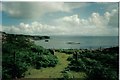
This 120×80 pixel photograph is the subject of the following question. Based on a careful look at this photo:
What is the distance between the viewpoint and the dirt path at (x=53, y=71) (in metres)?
2.82

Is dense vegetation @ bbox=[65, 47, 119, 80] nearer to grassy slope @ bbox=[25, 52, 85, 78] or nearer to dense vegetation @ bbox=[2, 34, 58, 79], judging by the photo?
grassy slope @ bbox=[25, 52, 85, 78]

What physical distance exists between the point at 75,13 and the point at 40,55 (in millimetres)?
626

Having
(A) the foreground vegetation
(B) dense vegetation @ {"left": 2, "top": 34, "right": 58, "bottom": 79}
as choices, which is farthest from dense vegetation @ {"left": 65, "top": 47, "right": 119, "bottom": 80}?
(B) dense vegetation @ {"left": 2, "top": 34, "right": 58, "bottom": 79}

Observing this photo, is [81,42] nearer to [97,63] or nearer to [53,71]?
[97,63]

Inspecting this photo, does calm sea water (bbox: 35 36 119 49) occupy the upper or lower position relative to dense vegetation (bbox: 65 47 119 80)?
upper

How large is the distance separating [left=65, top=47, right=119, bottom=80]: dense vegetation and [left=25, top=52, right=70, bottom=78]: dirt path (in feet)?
0.23

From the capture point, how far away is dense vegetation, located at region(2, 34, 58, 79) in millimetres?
2826

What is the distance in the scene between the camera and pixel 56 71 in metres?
2.82

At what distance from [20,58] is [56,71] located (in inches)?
17.3

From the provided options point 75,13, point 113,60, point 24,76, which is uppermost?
point 75,13

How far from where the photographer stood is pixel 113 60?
9.27 feet

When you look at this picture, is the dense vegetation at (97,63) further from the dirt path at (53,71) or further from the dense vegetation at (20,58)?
the dense vegetation at (20,58)

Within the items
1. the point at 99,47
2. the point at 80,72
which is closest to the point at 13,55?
the point at 80,72

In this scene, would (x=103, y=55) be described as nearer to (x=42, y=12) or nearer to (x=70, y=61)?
(x=70, y=61)
